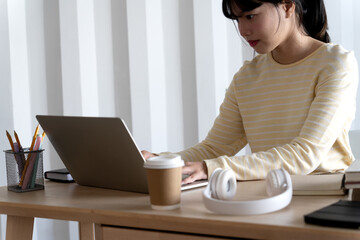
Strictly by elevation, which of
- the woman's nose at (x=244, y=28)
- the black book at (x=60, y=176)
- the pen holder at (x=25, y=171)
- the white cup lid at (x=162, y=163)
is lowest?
the black book at (x=60, y=176)

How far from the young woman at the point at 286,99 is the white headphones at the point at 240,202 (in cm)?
27

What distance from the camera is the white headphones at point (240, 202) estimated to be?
39.1 inches

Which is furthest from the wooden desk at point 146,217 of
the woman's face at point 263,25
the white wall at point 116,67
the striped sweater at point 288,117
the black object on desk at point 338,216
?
the white wall at point 116,67

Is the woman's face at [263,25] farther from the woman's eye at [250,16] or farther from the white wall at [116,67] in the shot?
the white wall at [116,67]

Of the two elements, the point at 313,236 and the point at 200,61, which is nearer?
the point at 313,236

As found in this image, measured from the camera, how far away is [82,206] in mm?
1155

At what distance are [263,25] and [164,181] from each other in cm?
76

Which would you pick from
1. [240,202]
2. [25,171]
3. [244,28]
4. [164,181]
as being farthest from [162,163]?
[244,28]

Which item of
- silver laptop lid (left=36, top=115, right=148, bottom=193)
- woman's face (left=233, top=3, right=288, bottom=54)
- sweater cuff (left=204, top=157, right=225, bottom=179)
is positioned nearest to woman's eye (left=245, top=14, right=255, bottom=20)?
woman's face (left=233, top=3, right=288, bottom=54)

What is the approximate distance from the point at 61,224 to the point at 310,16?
149 centimetres

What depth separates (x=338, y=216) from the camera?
2.97 feet

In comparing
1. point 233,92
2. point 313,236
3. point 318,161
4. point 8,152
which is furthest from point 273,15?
point 313,236

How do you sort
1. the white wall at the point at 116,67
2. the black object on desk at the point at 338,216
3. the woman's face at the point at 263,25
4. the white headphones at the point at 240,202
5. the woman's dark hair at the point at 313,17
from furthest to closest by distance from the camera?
the white wall at the point at 116,67, the woman's dark hair at the point at 313,17, the woman's face at the point at 263,25, the white headphones at the point at 240,202, the black object on desk at the point at 338,216

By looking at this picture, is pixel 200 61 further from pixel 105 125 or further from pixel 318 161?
pixel 105 125
